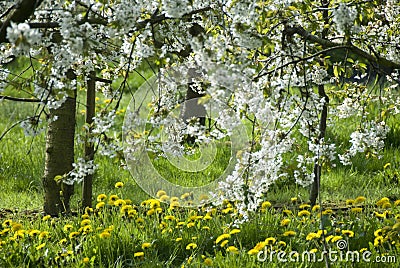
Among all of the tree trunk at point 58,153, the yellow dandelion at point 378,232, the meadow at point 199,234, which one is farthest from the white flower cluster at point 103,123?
the tree trunk at point 58,153

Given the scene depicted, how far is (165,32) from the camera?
2.75m

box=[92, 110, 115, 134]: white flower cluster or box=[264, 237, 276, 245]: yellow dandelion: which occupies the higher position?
box=[92, 110, 115, 134]: white flower cluster

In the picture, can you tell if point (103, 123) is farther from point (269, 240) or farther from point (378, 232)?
point (378, 232)

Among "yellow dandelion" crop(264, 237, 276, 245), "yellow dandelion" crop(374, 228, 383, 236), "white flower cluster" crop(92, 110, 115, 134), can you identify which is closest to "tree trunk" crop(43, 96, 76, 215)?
"yellow dandelion" crop(264, 237, 276, 245)

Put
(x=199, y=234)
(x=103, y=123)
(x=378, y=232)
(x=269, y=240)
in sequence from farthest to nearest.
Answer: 1. (x=199, y=234)
2. (x=378, y=232)
3. (x=269, y=240)
4. (x=103, y=123)

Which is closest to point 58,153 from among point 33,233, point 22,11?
point 33,233

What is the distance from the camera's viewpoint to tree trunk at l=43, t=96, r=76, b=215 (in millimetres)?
4020

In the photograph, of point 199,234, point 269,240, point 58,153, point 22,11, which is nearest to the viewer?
point 22,11

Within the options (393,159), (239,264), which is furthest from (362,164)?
(239,264)

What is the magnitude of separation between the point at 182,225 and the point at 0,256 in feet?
3.36

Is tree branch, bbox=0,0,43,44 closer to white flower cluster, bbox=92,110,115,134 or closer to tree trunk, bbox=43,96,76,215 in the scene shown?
white flower cluster, bbox=92,110,115,134

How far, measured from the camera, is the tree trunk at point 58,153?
13.2 ft

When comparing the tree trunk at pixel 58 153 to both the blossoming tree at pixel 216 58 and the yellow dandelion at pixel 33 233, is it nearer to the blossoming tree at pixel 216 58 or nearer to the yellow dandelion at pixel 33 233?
the blossoming tree at pixel 216 58

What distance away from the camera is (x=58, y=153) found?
13.4 feet
